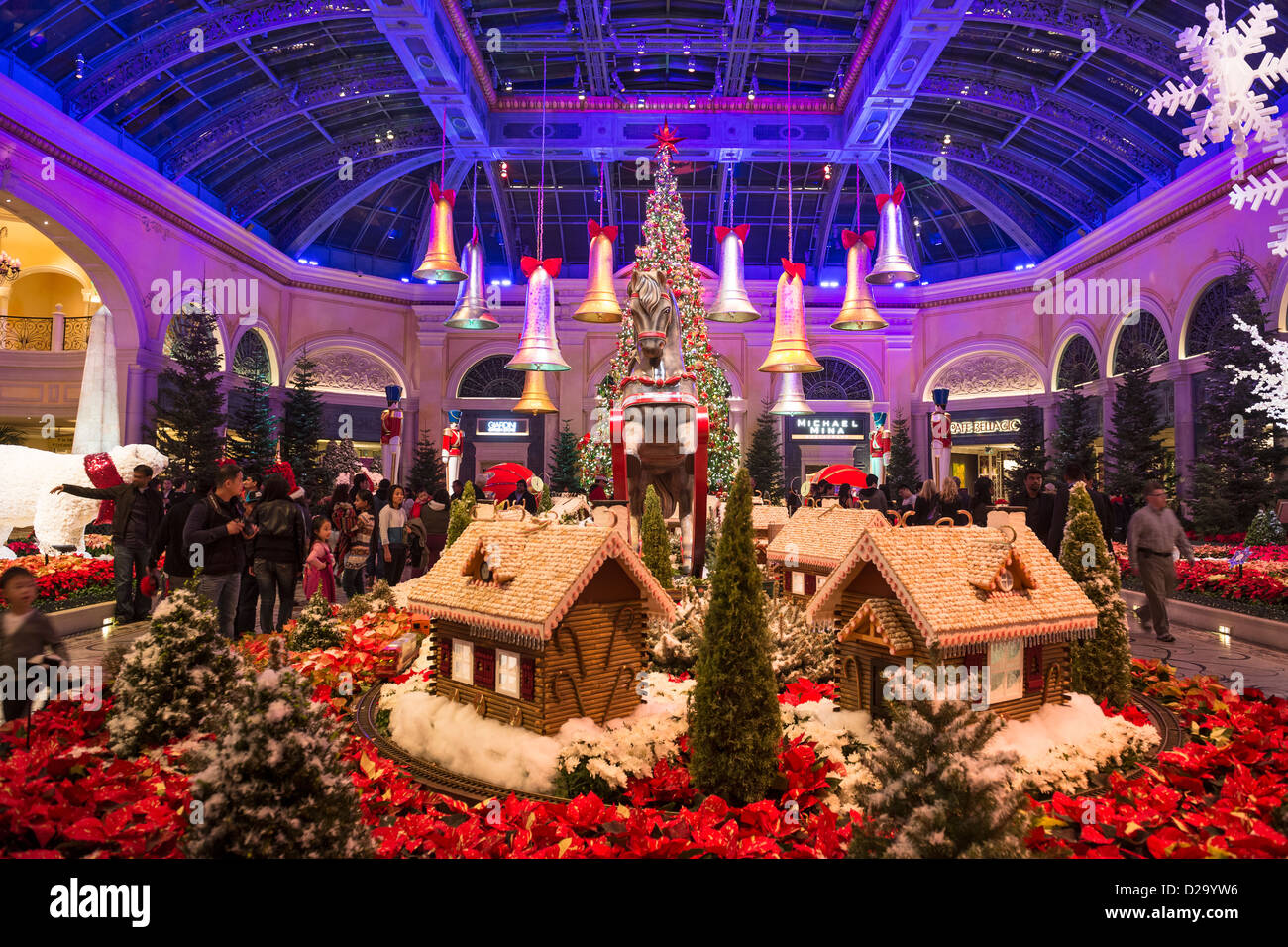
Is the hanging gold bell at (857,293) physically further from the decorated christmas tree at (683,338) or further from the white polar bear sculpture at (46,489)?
the white polar bear sculpture at (46,489)

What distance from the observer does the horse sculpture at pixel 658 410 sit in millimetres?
6777

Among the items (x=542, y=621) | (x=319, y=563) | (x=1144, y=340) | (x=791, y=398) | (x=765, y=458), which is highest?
(x=1144, y=340)

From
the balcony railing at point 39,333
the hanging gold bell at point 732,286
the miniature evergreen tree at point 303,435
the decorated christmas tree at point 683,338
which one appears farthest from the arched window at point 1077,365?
the balcony railing at point 39,333

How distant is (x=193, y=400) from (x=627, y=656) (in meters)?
14.0

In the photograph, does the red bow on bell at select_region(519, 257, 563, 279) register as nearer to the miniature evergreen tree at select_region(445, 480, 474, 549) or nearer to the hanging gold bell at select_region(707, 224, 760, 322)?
the hanging gold bell at select_region(707, 224, 760, 322)

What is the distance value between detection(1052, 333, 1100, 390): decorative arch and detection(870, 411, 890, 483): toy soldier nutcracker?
4.86 meters

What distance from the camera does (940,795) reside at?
2.06 m

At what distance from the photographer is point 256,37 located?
1396cm

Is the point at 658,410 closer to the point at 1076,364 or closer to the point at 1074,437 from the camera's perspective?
the point at 1074,437

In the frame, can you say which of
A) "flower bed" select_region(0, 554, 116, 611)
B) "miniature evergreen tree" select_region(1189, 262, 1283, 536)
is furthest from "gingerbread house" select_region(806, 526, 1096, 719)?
"miniature evergreen tree" select_region(1189, 262, 1283, 536)

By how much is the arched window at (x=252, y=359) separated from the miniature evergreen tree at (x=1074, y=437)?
20202mm

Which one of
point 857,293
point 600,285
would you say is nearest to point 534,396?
point 600,285

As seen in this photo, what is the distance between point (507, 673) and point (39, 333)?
20.5m

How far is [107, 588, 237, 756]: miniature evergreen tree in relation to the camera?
12.7 ft
